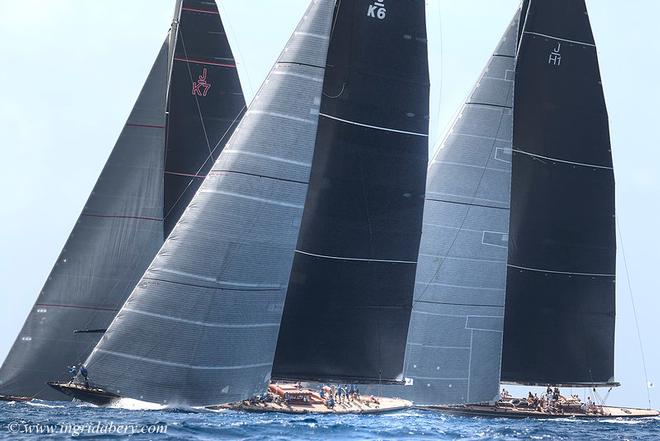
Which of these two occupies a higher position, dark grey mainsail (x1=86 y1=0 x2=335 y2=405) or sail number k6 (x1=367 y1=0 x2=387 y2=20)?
sail number k6 (x1=367 y1=0 x2=387 y2=20)

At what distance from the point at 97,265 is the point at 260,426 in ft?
30.2

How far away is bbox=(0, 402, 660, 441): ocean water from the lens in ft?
81.4

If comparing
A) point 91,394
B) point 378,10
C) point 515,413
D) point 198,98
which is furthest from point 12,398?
point 515,413

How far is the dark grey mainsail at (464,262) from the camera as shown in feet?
121

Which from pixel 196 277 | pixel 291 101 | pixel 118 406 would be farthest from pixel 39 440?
pixel 291 101

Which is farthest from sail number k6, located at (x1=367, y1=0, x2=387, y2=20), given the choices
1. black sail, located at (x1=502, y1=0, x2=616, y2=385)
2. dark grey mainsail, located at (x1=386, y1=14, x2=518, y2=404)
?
black sail, located at (x1=502, y1=0, x2=616, y2=385)

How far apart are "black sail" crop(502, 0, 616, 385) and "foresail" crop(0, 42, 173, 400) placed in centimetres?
1244

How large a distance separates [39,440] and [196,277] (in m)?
5.51

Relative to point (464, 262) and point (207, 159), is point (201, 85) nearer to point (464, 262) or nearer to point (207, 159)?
point (207, 159)

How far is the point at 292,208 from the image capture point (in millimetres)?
28359

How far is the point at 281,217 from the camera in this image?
28.2 meters

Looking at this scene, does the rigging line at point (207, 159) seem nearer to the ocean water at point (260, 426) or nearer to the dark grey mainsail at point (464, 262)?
the dark grey mainsail at point (464, 262)

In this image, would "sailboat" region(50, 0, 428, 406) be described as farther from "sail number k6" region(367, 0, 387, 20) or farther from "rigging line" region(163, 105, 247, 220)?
"rigging line" region(163, 105, 247, 220)

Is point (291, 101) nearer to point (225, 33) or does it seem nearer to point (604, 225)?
point (225, 33)
